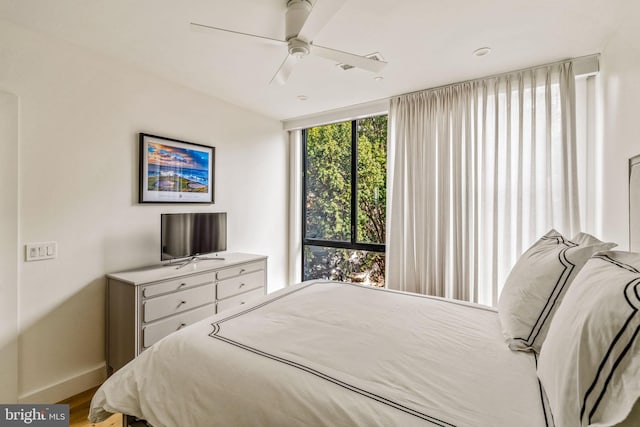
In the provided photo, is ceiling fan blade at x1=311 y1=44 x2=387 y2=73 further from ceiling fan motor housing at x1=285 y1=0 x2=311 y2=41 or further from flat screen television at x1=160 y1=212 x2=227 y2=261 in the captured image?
flat screen television at x1=160 y1=212 x2=227 y2=261

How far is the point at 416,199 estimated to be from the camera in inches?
126

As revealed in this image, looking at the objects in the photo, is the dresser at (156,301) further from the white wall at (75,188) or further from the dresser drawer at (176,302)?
the white wall at (75,188)

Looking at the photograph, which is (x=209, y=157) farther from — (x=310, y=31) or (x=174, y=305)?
(x=310, y=31)

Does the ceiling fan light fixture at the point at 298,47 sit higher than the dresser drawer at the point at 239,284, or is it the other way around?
the ceiling fan light fixture at the point at 298,47

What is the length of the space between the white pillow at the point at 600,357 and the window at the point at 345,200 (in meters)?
2.82

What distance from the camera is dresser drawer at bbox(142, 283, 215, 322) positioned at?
7.55 ft

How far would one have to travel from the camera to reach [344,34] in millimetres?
2113

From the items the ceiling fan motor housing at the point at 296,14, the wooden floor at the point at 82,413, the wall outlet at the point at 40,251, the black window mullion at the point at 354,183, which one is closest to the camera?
the ceiling fan motor housing at the point at 296,14

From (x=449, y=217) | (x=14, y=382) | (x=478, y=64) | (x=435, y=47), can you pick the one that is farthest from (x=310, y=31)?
(x=14, y=382)

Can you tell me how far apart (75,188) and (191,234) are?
0.95m

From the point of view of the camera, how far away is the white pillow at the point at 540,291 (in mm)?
1288

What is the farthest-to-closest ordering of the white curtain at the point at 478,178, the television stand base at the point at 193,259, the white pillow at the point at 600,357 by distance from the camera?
the television stand base at the point at 193,259 → the white curtain at the point at 478,178 → the white pillow at the point at 600,357

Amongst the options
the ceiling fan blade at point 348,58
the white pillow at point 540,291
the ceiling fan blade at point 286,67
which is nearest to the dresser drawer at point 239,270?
the ceiling fan blade at point 286,67

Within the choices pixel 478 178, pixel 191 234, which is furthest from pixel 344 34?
Result: pixel 191 234
